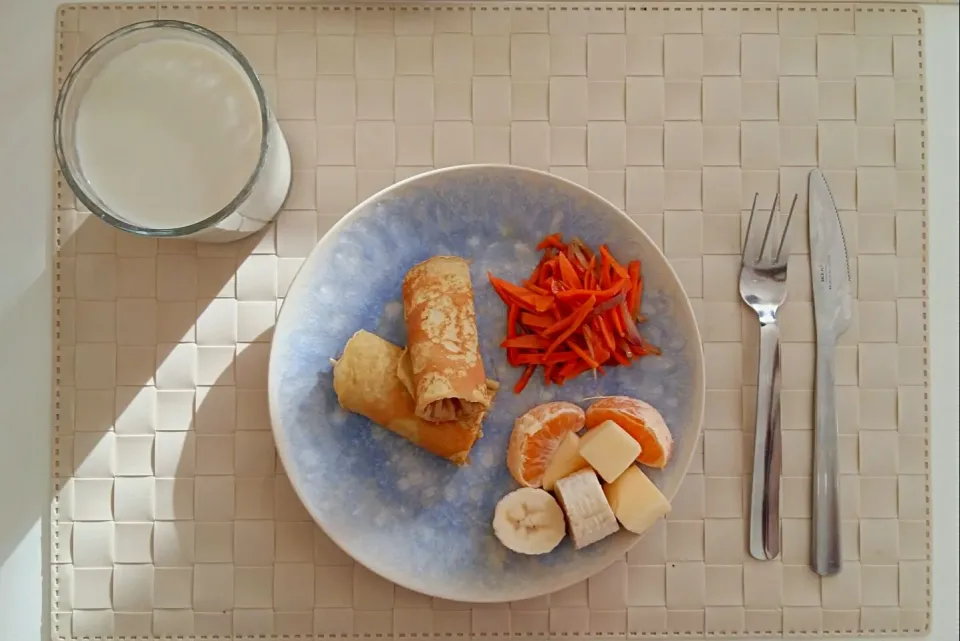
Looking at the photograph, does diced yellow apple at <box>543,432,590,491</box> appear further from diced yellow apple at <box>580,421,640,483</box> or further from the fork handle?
the fork handle

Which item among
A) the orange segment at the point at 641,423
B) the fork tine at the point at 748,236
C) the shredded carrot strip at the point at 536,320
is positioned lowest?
the orange segment at the point at 641,423

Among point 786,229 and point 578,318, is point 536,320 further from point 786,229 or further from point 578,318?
point 786,229

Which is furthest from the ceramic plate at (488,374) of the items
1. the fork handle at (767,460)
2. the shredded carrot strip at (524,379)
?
the fork handle at (767,460)

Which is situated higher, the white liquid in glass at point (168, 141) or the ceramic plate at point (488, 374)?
the white liquid in glass at point (168, 141)

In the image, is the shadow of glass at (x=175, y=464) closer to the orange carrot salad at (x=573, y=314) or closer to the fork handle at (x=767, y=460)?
the orange carrot salad at (x=573, y=314)

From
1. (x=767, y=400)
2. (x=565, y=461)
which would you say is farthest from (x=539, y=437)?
(x=767, y=400)

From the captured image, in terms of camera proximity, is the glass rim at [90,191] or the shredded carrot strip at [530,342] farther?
the shredded carrot strip at [530,342]

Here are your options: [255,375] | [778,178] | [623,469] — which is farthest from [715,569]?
[255,375]
